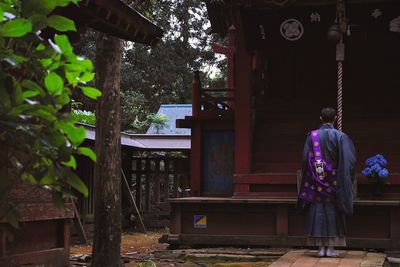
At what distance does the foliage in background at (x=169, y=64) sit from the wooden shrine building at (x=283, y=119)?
1112 centimetres

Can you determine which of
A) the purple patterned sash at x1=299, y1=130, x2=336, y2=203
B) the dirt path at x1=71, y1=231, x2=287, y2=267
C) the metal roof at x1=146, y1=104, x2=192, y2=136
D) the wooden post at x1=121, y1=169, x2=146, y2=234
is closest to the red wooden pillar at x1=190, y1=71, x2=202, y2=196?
the dirt path at x1=71, y1=231, x2=287, y2=267

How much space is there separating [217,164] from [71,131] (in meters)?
9.79

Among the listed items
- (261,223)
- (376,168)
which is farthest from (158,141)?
(376,168)

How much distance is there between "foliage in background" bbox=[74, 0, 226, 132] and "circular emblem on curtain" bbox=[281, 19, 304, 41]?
13397mm

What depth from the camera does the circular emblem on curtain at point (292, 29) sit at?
382 inches

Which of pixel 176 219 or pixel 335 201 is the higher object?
pixel 335 201

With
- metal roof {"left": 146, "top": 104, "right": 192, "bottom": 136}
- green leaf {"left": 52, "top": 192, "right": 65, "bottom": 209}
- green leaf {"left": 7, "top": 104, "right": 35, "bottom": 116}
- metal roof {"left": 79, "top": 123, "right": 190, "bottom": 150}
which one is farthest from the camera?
metal roof {"left": 146, "top": 104, "right": 192, "bottom": 136}

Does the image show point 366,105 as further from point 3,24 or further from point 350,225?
point 3,24

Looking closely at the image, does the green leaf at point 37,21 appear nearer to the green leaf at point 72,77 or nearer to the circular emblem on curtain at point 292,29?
the green leaf at point 72,77

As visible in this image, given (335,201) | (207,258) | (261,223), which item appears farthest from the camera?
(261,223)

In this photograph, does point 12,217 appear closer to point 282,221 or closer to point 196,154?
point 282,221

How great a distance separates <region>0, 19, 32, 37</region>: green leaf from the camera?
203 centimetres

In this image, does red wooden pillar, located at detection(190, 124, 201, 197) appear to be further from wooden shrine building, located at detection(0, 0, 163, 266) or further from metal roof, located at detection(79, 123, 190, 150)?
wooden shrine building, located at detection(0, 0, 163, 266)

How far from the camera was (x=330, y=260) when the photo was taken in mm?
6539
